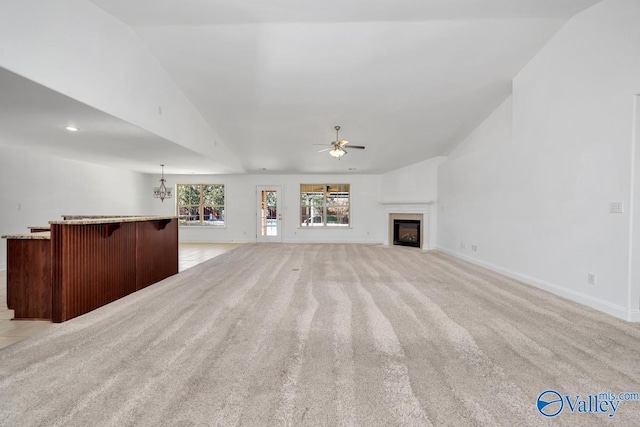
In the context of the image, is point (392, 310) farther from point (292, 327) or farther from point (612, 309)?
point (612, 309)

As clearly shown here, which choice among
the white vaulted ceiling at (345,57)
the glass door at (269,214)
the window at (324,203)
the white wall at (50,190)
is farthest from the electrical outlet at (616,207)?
the white wall at (50,190)

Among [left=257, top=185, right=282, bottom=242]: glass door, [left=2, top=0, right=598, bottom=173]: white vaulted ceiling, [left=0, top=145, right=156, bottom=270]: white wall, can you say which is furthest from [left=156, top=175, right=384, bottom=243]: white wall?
[left=2, top=0, right=598, bottom=173]: white vaulted ceiling

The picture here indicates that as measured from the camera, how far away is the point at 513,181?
4.51 meters

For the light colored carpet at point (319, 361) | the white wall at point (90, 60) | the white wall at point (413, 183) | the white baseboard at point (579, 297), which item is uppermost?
the white wall at point (90, 60)

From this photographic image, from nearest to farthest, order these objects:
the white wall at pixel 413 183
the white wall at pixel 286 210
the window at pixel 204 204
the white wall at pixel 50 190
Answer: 1. the white wall at pixel 50 190
2. the white wall at pixel 413 183
3. the white wall at pixel 286 210
4. the window at pixel 204 204

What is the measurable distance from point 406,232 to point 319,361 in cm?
721

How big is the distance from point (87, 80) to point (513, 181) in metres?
6.02

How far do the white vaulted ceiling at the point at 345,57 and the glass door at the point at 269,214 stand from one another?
3.50 m

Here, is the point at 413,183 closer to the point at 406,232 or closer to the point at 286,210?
the point at 406,232

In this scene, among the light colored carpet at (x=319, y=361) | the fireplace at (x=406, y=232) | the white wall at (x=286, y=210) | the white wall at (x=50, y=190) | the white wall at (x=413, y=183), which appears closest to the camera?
the light colored carpet at (x=319, y=361)

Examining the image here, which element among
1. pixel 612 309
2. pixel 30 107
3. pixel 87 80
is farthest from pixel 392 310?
pixel 30 107

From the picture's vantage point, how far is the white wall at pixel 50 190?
5.32 meters

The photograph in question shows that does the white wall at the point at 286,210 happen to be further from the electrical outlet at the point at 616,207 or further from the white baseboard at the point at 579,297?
the electrical outlet at the point at 616,207

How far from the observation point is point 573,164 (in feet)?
11.3
